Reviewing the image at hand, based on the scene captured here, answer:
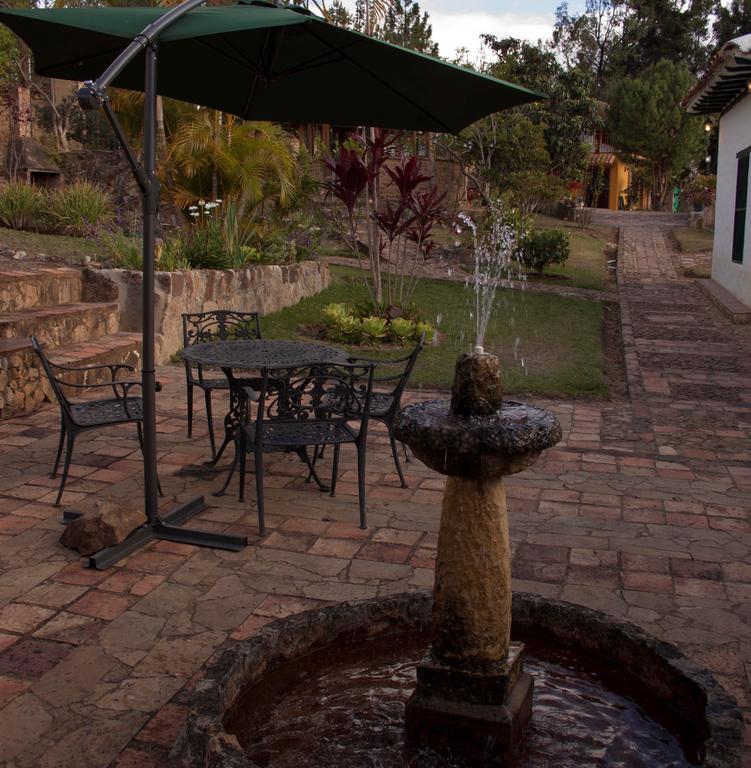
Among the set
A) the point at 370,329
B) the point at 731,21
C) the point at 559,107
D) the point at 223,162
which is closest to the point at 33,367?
the point at 370,329

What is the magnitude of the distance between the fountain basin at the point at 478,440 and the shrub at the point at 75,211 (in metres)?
9.66

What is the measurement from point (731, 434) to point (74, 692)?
5.14 m

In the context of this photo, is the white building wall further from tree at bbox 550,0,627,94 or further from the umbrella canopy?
tree at bbox 550,0,627,94

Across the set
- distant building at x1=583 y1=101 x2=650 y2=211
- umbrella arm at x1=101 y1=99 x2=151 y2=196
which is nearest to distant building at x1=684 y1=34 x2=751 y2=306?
umbrella arm at x1=101 y1=99 x2=151 y2=196

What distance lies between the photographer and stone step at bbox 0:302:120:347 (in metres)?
7.14

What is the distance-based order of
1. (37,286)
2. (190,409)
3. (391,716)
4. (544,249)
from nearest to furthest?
1. (391,716)
2. (190,409)
3. (37,286)
4. (544,249)

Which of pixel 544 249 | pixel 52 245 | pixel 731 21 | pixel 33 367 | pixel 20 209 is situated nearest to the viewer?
pixel 33 367

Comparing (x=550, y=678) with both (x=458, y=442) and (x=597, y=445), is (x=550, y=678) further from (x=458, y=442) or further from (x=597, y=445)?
(x=597, y=445)

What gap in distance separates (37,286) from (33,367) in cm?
168

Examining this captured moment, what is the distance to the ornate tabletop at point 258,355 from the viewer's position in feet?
→ 15.4

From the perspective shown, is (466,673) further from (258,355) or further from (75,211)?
(75,211)

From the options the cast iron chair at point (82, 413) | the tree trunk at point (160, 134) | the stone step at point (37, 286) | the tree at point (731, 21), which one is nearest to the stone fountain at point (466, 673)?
the cast iron chair at point (82, 413)

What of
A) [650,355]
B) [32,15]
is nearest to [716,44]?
[650,355]

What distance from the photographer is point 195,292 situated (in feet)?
30.9
